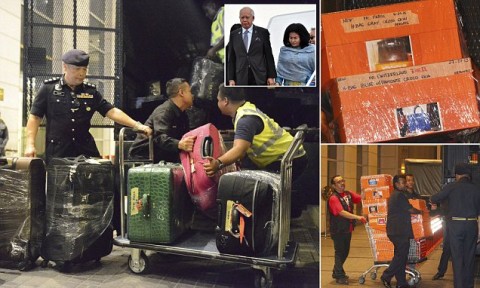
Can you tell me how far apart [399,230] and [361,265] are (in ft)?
1.00

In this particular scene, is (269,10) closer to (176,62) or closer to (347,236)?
(176,62)

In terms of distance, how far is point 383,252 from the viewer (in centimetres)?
324

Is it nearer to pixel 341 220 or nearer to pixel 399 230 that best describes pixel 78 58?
pixel 341 220

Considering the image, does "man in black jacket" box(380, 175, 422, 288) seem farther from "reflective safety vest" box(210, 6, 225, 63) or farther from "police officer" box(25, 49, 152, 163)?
"police officer" box(25, 49, 152, 163)

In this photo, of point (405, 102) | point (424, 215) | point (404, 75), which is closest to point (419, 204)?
point (424, 215)

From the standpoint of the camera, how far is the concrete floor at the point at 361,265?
3211mm

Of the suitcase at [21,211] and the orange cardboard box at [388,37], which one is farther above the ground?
the orange cardboard box at [388,37]

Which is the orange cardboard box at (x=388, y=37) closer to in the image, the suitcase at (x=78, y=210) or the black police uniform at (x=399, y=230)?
the black police uniform at (x=399, y=230)

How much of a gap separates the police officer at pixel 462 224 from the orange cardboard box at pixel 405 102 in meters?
0.36

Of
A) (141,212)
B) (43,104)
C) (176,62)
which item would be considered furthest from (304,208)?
(43,104)

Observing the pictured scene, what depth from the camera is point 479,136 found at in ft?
10.5

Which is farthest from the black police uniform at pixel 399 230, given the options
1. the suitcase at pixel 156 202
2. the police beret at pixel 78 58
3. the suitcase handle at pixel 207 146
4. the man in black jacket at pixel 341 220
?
Result: the police beret at pixel 78 58

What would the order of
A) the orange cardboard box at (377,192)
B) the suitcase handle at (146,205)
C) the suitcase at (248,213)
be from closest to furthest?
the suitcase at (248,213)
the suitcase handle at (146,205)
the orange cardboard box at (377,192)

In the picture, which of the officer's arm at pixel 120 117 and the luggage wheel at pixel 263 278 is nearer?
the luggage wheel at pixel 263 278
